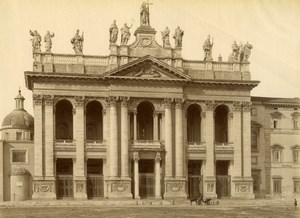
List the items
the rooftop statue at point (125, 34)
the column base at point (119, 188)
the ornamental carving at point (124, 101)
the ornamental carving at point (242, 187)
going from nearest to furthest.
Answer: the column base at point (119, 188)
the ornamental carving at point (124, 101)
the rooftop statue at point (125, 34)
the ornamental carving at point (242, 187)

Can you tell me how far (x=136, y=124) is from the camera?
61938mm

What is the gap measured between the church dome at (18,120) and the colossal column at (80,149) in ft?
50.7

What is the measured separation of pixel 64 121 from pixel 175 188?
1192cm

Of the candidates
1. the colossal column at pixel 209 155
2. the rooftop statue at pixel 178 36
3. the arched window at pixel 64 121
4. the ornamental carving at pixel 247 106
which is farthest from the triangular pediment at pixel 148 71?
the ornamental carving at pixel 247 106

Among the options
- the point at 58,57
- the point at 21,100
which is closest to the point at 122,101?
the point at 58,57

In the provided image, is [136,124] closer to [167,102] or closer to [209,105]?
[167,102]

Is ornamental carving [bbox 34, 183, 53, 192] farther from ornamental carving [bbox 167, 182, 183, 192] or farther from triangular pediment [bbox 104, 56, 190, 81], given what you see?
triangular pediment [bbox 104, 56, 190, 81]

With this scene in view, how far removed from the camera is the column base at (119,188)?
193 feet

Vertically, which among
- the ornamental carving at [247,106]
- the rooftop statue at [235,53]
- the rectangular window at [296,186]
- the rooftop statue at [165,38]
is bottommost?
the rectangular window at [296,186]

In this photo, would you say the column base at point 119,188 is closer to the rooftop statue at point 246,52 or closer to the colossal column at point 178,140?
the colossal column at point 178,140

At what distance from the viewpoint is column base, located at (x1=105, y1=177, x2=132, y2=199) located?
58.8m

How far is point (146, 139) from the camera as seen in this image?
6262 centimetres

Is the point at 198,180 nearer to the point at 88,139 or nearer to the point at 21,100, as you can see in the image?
the point at 88,139

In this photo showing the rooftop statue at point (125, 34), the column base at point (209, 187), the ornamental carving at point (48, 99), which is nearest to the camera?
the ornamental carving at point (48, 99)
